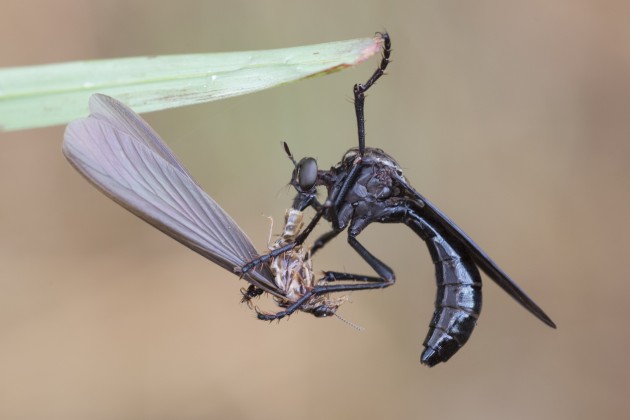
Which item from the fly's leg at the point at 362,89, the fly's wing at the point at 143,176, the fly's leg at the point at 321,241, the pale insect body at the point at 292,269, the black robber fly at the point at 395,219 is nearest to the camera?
the fly's wing at the point at 143,176

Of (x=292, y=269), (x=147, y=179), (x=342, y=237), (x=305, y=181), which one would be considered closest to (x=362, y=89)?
(x=305, y=181)

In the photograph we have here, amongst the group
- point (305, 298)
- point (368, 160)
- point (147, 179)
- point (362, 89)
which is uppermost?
point (362, 89)

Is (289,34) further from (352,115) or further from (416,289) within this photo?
(416,289)

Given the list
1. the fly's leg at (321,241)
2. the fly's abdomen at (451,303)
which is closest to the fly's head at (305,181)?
the fly's leg at (321,241)

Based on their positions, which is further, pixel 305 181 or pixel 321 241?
pixel 321 241

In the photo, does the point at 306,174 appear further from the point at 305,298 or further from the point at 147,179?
the point at 147,179

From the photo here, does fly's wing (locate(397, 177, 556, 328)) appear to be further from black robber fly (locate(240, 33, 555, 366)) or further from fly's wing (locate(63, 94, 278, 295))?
fly's wing (locate(63, 94, 278, 295))

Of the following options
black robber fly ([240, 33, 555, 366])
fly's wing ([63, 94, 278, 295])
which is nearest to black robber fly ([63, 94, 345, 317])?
fly's wing ([63, 94, 278, 295])

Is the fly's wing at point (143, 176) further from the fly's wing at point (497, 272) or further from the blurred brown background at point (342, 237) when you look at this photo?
the blurred brown background at point (342, 237)
